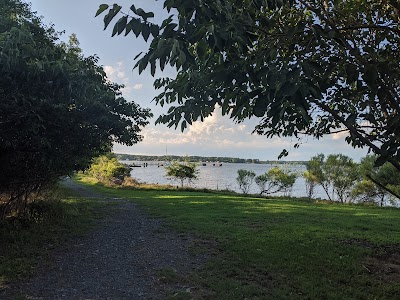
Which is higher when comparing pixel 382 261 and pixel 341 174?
pixel 341 174

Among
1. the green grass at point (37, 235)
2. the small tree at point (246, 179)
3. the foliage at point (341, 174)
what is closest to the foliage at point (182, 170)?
the small tree at point (246, 179)

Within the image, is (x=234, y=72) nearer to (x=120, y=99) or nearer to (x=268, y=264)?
(x=268, y=264)

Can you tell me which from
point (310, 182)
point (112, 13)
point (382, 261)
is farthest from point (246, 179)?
point (112, 13)

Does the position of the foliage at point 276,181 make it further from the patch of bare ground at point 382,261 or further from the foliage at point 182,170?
the patch of bare ground at point 382,261

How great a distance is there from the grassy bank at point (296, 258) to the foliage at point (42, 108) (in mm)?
3611

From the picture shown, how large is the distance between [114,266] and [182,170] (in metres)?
25.2

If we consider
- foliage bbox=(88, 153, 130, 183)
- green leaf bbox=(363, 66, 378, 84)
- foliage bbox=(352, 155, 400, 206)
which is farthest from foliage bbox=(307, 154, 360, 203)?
green leaf bbox=(363, 66, 378, 84)

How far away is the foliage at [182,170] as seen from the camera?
31438mm

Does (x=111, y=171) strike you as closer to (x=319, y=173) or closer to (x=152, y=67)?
(x=319, y=173)

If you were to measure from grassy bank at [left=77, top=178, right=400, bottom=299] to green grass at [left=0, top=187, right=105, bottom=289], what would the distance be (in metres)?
2.92

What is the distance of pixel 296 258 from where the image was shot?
673 cm

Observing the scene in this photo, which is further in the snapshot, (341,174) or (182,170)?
(182,170)

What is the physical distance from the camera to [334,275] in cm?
587

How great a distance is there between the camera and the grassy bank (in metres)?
5.14
